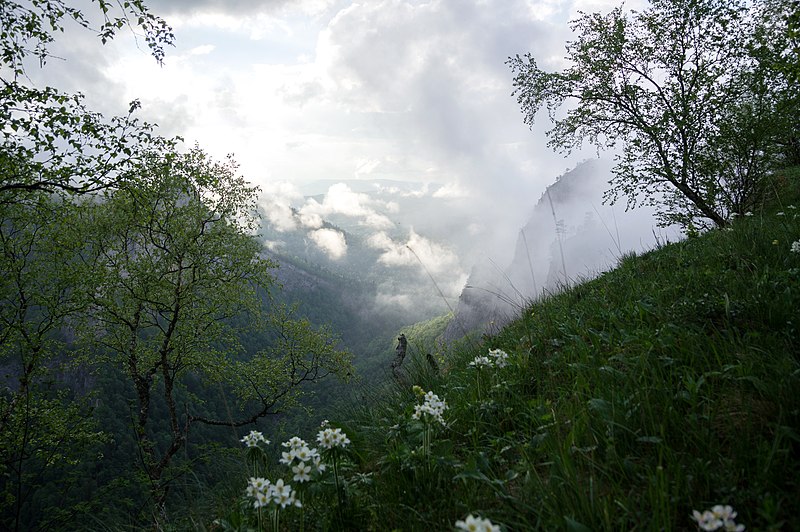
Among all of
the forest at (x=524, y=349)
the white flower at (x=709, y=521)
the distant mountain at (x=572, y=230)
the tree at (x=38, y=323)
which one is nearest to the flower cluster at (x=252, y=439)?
the forest at (x=524, y=349)

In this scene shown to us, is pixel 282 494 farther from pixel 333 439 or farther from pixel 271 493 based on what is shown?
pixel 333 439

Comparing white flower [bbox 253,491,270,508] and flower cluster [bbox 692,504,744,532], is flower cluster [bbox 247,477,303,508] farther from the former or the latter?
flower cluster [bbox 692,504,744,532]

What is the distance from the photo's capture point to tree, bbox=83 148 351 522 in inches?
605

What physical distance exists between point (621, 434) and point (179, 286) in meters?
16.8

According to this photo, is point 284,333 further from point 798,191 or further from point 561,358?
point 798,191

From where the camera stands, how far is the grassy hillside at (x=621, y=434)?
2.05 m

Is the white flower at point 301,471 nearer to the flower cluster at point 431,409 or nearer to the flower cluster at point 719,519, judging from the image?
the flower cluster at point 431,409

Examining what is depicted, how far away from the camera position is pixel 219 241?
17.2 meters

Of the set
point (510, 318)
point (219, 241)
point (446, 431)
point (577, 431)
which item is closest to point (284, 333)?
point (219, 241)

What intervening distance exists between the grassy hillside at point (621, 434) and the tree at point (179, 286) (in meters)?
13.5

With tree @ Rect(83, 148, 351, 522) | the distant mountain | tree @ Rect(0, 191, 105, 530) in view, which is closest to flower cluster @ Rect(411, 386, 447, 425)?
tree @ Rect(0, 191, 105, 530)

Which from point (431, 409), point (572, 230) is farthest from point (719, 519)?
point (572, 230)

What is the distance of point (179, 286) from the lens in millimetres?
15922

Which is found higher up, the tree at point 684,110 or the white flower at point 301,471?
the tree at point 684,110
